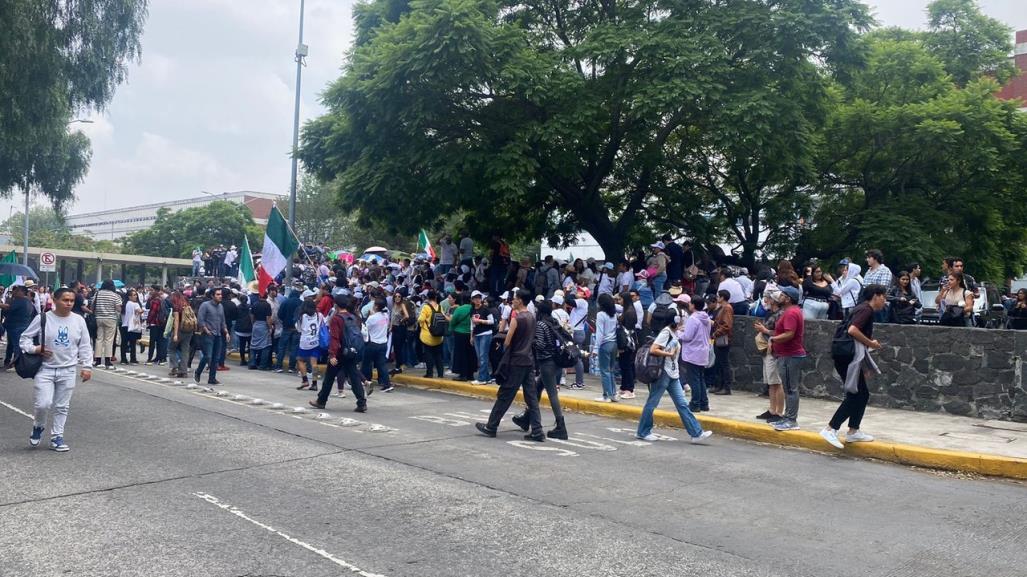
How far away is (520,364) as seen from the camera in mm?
10203

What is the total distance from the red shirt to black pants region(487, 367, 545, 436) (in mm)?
2955

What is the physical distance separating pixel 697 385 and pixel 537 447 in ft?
10.9

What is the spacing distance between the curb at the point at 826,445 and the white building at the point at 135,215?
129 m

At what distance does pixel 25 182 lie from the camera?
27641mm

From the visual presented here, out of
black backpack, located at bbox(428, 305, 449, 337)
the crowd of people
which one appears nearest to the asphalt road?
the crowd of people

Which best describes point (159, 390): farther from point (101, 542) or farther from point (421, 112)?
point (101, 542)

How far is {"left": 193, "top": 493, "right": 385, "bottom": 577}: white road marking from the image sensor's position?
5.34 meters

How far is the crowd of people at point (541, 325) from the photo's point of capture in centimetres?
1029

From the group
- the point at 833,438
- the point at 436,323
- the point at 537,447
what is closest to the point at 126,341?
the point at 436,323

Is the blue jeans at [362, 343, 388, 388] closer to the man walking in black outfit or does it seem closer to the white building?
the man walking in black outfit

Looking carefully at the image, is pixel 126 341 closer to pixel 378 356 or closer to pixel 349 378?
pixel 378 356

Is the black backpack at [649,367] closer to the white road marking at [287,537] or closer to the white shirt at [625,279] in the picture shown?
the white road marking at [287,537]

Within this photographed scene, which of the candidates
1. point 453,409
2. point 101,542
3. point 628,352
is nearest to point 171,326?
point 453,409

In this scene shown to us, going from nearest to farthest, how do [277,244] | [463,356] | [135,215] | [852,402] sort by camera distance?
[852,402]
[463,356]
[277,244]
[135,215]
